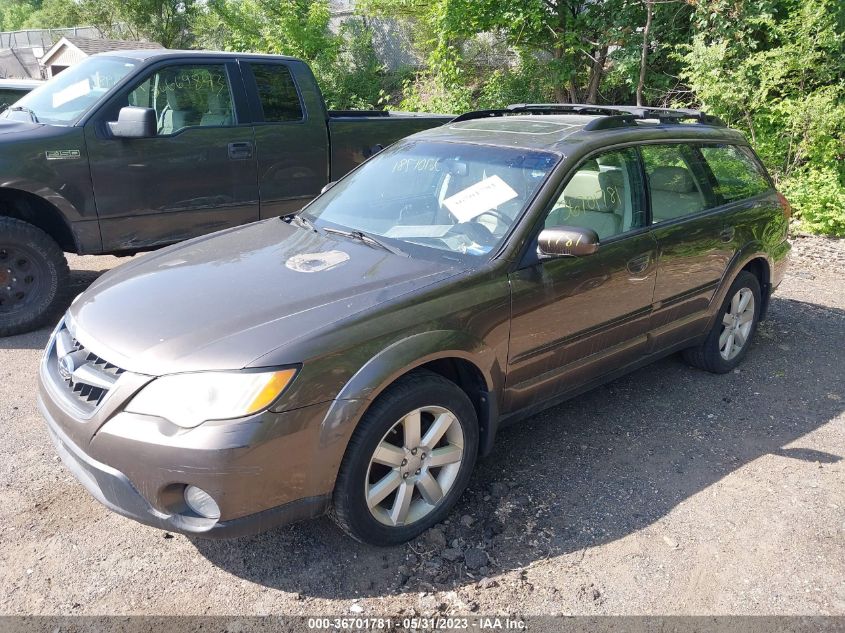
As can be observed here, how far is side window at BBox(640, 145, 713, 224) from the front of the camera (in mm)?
3979

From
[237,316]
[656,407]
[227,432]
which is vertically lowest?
[656,407]

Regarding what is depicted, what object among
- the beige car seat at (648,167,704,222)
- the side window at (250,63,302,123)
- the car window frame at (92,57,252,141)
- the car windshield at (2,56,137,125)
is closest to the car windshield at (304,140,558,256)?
the beige car seat at (648,167,704,222)

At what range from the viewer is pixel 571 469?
362cm

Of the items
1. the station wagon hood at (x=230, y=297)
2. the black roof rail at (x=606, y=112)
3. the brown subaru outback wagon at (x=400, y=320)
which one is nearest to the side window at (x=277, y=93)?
the black roof rail at (x=606, y=112)

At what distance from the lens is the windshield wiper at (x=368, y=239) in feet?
10.9

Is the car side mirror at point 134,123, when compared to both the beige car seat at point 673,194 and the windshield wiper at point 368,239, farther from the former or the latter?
the beige car seat at point 673,194

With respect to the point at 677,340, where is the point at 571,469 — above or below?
below

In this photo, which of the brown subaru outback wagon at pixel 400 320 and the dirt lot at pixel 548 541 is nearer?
the brown subaru outback wagon at pixel 400 320

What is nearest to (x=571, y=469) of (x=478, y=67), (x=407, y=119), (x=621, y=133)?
(x=621, y=133)

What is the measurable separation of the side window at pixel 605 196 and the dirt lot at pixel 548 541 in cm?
116

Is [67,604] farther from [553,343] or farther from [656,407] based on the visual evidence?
[656,407]

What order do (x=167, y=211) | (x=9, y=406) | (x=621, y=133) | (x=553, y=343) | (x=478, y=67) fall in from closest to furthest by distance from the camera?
(x=553, y=343)
(x=621, y=133)
(x=9, y=406)
(x=167, y=211)
(x=478, y=67)

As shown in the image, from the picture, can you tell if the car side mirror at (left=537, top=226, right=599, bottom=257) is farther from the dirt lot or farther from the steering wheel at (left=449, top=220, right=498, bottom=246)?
the dirt lot

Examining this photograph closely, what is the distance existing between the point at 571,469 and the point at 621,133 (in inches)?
71.5
